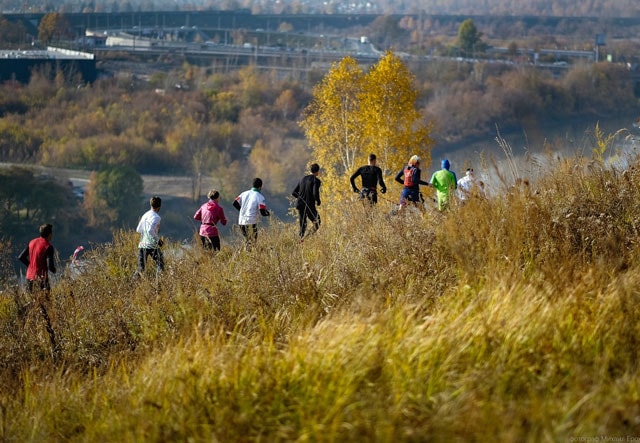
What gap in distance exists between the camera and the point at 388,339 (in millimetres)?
3967

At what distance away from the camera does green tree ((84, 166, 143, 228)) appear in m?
40.6

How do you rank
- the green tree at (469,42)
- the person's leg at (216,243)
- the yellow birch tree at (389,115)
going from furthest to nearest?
the green tree at (469,42)
the yellow birch tree at (389,115)
the person's leg at (216,243)

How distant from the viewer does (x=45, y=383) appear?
485cm

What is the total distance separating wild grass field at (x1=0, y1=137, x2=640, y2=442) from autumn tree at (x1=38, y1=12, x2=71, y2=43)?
312 ft

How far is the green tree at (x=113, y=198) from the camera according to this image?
40594 mm

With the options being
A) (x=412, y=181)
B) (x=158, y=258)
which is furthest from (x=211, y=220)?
(x=412, y=181)

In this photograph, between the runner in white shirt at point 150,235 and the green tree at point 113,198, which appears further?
the green tree at point 113,198

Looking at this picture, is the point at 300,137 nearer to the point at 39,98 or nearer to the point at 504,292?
the point at 39,98

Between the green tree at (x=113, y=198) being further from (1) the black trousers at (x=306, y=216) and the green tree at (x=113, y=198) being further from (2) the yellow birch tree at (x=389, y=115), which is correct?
(1) the black trousers at (x=306, y=216)

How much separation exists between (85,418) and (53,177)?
44092 mm

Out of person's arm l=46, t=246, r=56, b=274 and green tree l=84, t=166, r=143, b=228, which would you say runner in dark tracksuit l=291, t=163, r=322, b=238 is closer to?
person's arm l=46, t=246, r=56, b=274

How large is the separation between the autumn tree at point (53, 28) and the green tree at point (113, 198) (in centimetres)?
5740

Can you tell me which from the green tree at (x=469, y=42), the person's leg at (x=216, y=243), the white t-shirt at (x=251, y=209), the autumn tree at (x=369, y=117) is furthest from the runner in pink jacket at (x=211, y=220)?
the green tree at (x=469, y=42)

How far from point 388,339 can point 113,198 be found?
39.0 metres
